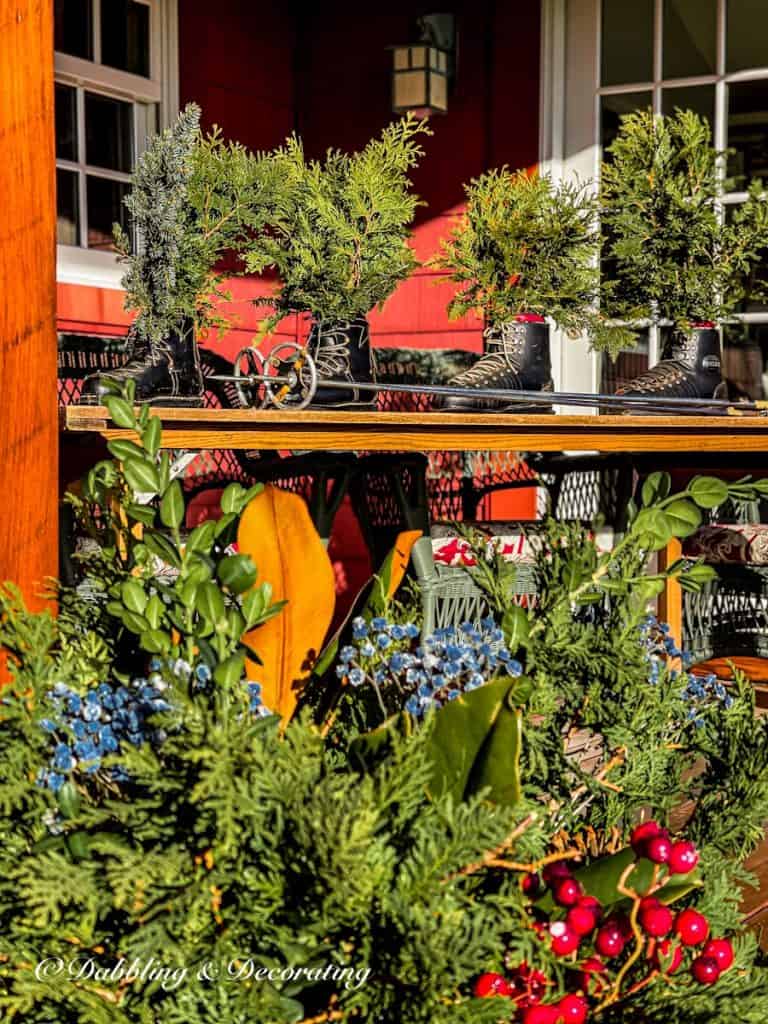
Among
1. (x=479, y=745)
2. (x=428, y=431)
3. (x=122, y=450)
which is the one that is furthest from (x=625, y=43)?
(x=479, y=745)

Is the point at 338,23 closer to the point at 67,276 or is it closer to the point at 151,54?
the point at 151,54

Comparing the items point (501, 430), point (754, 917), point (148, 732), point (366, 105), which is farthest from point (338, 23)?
point (148, 732)

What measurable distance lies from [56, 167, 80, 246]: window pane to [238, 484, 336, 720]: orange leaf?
3399 mm

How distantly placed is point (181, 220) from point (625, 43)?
3.23 meters

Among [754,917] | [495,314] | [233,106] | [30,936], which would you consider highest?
[233,106]

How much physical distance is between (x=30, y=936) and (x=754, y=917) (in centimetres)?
121

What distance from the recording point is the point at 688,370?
2.75 m

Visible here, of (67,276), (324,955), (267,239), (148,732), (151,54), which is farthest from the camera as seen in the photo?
(151,54)

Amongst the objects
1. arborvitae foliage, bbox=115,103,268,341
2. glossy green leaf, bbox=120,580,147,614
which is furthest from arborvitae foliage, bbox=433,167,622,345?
glossy green leaf, bbox=120,580,147,614

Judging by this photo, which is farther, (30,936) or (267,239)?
(267,239)

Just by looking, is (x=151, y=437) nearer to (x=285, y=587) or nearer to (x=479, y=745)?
(x=285, y=587)

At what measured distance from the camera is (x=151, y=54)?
468 centimetres

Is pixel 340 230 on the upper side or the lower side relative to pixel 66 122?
lower

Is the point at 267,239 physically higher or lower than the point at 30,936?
higher
